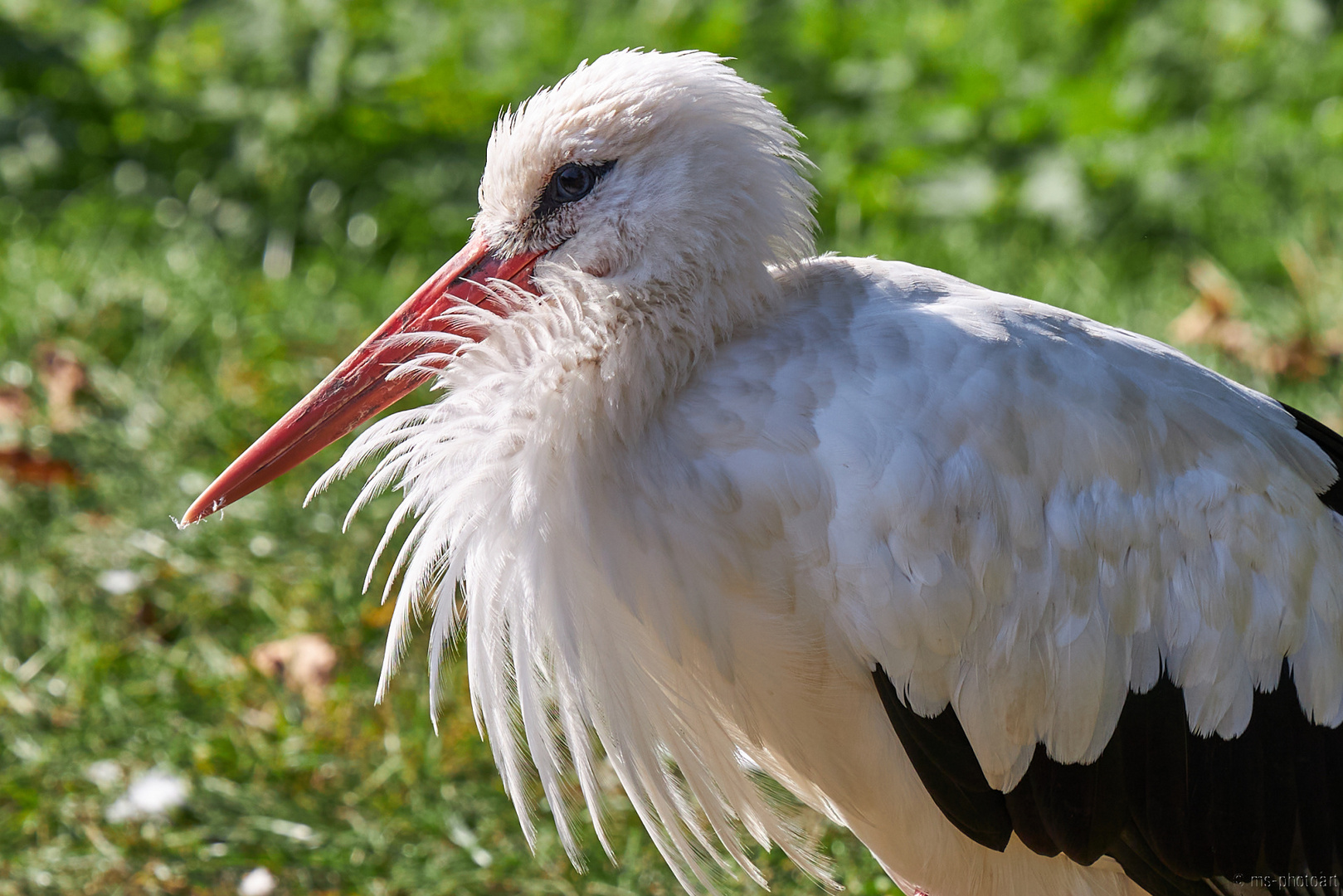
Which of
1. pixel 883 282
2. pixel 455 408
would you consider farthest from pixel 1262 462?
pixel 455 408

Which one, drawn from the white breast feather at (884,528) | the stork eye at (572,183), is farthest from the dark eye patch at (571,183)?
the white breast feather at (884,528)

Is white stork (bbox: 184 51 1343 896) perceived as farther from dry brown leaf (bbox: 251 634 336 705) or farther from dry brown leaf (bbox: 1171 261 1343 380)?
dry brown leaf (bbox: 1171 261 1343 380)

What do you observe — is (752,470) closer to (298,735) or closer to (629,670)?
(629,670)

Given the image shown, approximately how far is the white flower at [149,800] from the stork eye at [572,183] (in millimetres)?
1408

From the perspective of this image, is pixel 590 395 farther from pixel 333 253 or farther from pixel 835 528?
pixel 333 253

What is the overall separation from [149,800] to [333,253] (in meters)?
2.74

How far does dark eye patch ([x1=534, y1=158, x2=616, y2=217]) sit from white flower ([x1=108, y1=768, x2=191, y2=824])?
4.61 ft

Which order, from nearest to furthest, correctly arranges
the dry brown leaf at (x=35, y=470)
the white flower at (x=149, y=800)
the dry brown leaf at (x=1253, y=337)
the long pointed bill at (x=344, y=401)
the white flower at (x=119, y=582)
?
1. the long pointed bill at (x=344, y=401)
2. the white flower at (x=149, y=800)
3. the white flower at (x=119, y=582)
4. the dry brown leaf at (x=35, y=470)
5. the dry brown leaf at (x=1253, y=337)

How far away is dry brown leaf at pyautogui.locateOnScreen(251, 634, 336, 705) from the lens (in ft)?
9.77

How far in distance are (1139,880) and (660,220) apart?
1.21 m

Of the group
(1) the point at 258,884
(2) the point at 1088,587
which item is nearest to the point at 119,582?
(1) the point at 258,884

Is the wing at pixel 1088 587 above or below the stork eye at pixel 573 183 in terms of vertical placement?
below

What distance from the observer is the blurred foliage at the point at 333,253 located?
2730mm

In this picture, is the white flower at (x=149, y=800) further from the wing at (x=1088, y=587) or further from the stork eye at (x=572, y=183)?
the wing at (x=1088, y=587)
